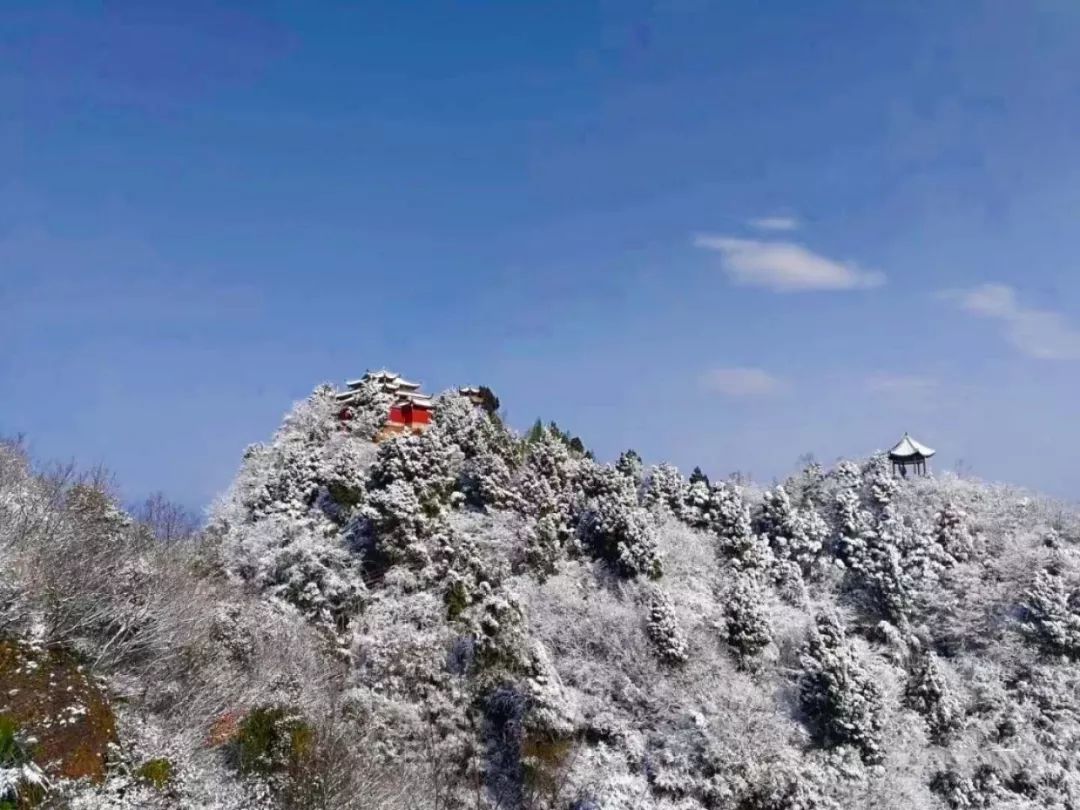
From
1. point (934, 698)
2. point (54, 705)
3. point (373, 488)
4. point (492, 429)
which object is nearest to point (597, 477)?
point (492, 429)

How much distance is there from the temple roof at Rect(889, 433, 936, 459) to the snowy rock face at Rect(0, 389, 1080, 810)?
641cm

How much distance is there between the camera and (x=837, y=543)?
38438 mm

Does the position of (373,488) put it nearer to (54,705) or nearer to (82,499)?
(82,499)

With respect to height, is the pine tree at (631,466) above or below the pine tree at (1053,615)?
above

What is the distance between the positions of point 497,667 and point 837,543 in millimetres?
18071

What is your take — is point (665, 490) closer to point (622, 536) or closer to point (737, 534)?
point (737, 534)

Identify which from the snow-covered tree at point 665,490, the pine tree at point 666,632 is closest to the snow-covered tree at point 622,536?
the pine tree at point 666,632

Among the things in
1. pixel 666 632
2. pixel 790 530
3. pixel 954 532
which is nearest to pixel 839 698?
pixel 666 632

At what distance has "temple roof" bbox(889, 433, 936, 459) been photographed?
151ft

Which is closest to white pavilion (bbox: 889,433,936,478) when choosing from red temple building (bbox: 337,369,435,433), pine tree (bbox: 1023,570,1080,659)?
pine tree (bbox: 1023,570,1080,659)

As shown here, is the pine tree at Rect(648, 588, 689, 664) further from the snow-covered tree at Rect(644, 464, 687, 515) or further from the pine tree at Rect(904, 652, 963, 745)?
the pine tree at Rect(904, 652, 963, 745)

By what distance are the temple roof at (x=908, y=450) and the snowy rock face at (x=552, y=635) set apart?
641cm

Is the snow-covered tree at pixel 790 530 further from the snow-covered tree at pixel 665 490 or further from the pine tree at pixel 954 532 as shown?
the pine tree at pixel 954 532

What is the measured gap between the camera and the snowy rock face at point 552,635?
21.2 meters
